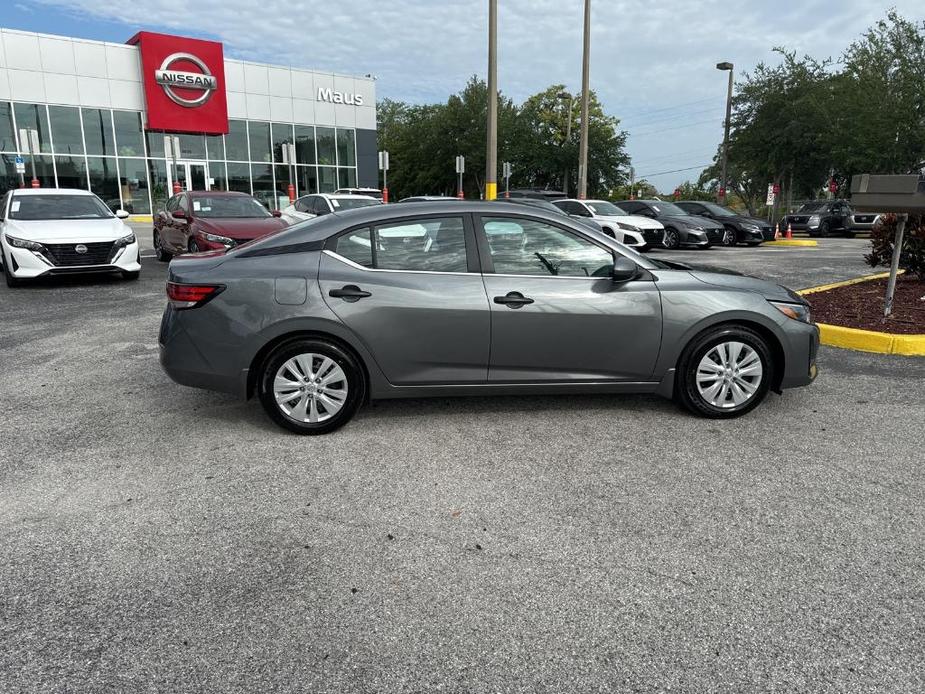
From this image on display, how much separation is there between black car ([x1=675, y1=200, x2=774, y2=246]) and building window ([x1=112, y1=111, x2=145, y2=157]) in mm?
24446

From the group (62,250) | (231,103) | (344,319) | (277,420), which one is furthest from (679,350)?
(231,103)

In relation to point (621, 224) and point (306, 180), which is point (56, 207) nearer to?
point (621, 224)

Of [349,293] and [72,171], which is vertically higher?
[72,171]

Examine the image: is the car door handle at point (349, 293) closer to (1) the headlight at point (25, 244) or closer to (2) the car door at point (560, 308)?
(2) the car door at point (560, 308)

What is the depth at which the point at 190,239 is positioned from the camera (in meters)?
12.9

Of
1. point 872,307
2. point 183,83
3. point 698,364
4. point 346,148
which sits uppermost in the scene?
point 183,83

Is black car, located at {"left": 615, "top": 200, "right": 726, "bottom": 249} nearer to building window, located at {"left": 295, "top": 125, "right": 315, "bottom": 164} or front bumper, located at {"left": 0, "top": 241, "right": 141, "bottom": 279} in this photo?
front bumper, located at {"left": 0, "top": 241, "right": 141, "bottom": 279}

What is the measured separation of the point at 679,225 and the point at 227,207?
12766 millimetres

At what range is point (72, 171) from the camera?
3142 cm

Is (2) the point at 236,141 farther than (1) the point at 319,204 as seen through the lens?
Yes

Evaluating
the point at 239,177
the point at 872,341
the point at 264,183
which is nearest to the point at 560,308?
the point at 872,341

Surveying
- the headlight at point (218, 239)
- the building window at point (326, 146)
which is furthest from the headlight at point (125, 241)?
the building window at point (326, 146)

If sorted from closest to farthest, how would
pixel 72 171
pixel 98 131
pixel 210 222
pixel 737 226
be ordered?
pixel 210 222 < pixel 737 226 < pixel 72 171 < pixel 98 131

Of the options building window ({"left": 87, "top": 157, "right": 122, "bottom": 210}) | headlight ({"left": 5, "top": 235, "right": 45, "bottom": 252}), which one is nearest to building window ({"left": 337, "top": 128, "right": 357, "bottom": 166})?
building window ({"left": 87, "top": 157, "right": 122, "bottom": 210})
